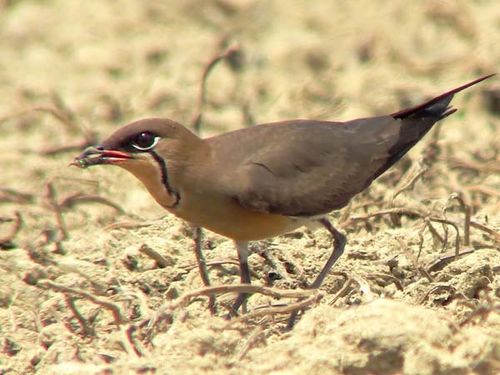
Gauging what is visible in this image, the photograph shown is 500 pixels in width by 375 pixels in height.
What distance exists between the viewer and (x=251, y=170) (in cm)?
545

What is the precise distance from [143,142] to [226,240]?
105 cm

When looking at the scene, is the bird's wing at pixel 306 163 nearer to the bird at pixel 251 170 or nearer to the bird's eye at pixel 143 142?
Result: the bird at pixel 251 170

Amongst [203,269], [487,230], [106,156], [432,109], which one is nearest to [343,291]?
[203,269]

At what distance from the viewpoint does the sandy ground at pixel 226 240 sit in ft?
14.3

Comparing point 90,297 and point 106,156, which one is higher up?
point 106,156

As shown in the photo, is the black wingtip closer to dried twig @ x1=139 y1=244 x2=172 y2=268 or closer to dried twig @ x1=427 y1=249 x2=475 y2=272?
dried twig @ x1=427 y1=249 x2=475 y2=272

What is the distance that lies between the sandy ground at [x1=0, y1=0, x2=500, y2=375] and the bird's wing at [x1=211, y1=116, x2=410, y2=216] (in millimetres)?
337

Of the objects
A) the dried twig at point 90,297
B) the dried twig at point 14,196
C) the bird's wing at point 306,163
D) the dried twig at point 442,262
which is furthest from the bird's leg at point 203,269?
the dried twig at point 14,196

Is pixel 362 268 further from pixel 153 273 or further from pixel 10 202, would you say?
pixel 10 202

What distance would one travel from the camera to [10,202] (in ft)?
25.2

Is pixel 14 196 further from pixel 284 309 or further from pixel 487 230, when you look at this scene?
pixel 284 309

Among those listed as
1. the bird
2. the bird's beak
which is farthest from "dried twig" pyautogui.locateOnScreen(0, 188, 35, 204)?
the bird's beak

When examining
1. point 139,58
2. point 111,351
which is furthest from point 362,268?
point 139,58

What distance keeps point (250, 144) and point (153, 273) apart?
722 millimetres
